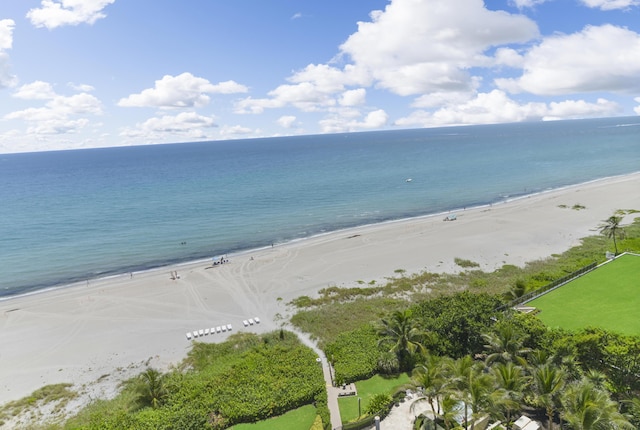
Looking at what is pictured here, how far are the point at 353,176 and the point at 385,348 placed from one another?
101 m

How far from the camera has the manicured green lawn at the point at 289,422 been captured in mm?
22797

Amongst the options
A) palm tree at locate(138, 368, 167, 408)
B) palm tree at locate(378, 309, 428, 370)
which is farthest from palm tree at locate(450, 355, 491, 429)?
palm tree at locate(138, 368, 167, 408)

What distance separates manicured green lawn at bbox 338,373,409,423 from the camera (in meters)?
23.4

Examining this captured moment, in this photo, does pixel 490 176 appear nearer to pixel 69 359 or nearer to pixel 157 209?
pixel 157 209

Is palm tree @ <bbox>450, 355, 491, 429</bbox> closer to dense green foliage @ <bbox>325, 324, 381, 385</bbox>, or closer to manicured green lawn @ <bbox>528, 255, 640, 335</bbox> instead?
dense green foliage @ <bbox>325, 324, 381, 385</bbox>

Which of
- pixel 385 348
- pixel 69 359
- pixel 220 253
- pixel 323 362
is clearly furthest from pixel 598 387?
pixel 220 253

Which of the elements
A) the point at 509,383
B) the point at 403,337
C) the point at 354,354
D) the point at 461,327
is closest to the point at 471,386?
the point at 509,383

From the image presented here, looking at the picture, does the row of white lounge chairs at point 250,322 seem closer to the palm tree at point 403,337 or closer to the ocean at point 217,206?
the palm tree at point 403,337

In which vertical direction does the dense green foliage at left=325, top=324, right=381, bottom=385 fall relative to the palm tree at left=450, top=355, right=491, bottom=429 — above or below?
below

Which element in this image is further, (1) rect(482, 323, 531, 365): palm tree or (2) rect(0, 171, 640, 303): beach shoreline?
(2) rect(0, 171, 640, 303): beach shoreline

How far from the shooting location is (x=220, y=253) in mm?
60719

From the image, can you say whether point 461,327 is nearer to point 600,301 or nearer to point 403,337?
point 403,337

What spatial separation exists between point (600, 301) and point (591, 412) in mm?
15192

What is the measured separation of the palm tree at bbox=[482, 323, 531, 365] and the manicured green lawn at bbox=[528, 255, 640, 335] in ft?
13.8
